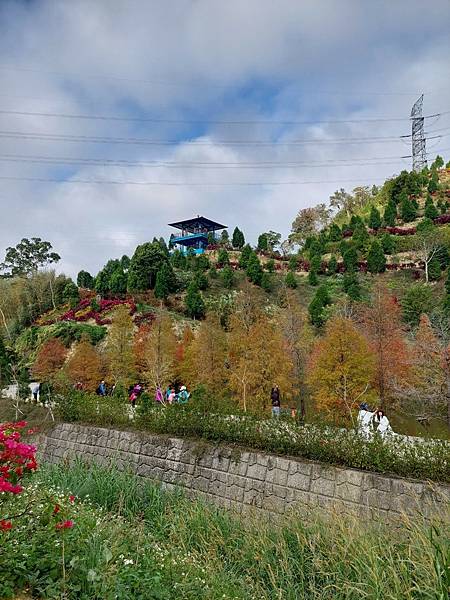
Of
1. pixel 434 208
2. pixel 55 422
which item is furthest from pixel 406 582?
pixel 434 208

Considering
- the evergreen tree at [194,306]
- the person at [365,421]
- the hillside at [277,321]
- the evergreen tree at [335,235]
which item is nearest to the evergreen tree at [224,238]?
the hillside at [277,321]

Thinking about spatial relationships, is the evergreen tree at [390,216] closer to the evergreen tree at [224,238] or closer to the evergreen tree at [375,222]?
the evergreen tree at [375,222]

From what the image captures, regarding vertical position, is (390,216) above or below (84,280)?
above

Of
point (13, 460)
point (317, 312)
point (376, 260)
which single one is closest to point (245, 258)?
point (376, 260)

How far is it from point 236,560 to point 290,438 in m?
3.42

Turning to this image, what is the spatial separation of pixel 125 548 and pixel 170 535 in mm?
1288

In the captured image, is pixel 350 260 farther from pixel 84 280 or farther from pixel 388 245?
pixel 84 280

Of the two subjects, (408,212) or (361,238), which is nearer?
(361,238)

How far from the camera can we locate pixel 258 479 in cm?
769

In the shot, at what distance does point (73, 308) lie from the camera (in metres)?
37.7

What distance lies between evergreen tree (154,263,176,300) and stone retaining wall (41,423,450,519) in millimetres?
25213

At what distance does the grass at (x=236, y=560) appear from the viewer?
9.94ft

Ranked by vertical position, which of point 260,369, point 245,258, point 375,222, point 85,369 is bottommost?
point 85,369

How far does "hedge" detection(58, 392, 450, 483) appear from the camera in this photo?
6.23 m
